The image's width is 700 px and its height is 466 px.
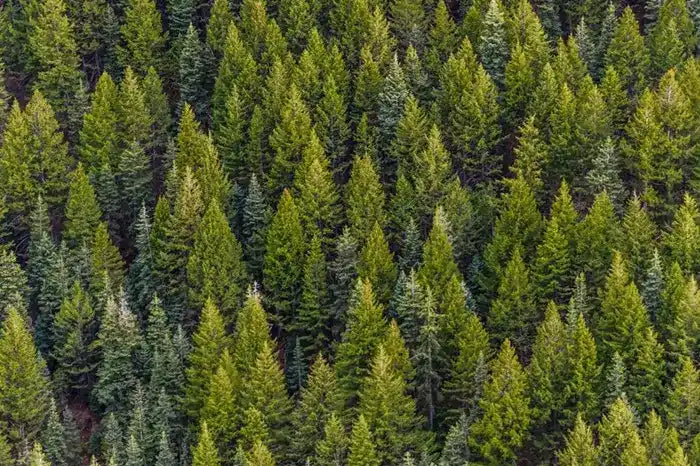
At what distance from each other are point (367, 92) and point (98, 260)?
31761mm

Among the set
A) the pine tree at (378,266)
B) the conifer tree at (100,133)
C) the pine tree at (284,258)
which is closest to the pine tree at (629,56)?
the pine tree at (378,266)

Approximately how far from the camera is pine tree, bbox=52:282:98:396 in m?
93.9

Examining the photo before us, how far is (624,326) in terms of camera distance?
80.6 metres

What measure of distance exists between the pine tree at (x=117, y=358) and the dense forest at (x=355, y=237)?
24 centimetres

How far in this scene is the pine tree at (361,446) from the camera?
3086 inches

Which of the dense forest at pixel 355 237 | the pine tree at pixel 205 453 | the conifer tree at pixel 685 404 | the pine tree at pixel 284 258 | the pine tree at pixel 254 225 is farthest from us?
the pine tree at pixel 254 225

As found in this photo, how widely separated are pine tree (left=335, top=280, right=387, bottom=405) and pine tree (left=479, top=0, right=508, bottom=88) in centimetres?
3423

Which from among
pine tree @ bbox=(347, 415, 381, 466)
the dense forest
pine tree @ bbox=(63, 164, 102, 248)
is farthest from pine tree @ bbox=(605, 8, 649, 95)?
pine tree @ bbox=(63, 164, 102, 248)

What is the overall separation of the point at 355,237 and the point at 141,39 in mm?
40619

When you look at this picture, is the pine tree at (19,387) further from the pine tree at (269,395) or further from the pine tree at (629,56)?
the pine tree at (629,56)

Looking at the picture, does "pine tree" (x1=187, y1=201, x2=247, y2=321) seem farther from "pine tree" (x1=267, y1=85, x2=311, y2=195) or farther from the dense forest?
"pine tree" (x1=267, y1=85, x2=311, y2=195)

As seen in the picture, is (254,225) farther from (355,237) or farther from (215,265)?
(355,237)

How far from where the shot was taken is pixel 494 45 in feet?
360

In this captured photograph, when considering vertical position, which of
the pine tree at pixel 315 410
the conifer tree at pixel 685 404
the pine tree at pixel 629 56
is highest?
the pine tree at pixel 629 56
